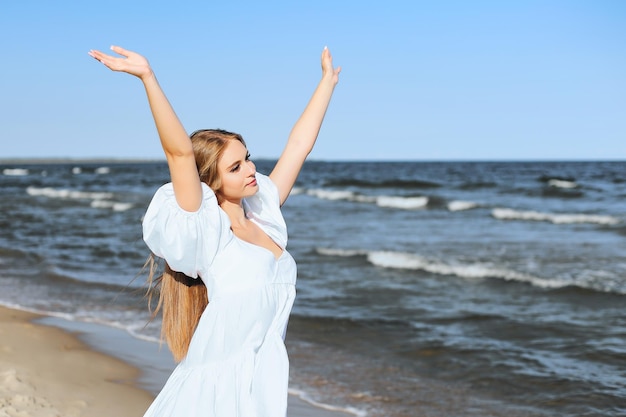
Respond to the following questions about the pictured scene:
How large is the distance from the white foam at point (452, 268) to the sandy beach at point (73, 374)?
6058 mm

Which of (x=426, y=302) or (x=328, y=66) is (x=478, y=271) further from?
(x=328, y=66)

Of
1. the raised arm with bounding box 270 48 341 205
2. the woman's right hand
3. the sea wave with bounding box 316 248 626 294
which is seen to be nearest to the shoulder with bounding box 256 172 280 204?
the raised arm with bounding box 270 48 341 205

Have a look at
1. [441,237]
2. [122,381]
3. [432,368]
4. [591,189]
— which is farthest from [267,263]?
[591,189]

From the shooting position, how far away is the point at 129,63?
2547 mm

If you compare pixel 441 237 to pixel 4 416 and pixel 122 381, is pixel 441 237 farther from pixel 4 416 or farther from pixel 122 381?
pixel 4 416

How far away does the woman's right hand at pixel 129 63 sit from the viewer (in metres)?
2.55

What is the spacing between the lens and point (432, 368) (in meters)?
7.07

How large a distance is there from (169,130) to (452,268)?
1053 cm

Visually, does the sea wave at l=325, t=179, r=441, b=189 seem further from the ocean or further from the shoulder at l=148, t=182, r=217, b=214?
the shoulder at l=148, t=182, r=217, b=214

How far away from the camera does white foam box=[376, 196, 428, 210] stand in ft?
93.0

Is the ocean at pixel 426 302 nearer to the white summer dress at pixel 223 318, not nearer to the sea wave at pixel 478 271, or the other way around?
the sea wave at pixel 478 271

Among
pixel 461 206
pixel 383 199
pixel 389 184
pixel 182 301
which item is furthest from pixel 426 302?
pixel 389 184

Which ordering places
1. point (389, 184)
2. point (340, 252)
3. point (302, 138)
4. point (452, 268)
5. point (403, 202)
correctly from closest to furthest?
1. point (302, 138)
2. point (452, 268)
3. point (340, 252)
4. point (403, 202)
5. point (389, 184)

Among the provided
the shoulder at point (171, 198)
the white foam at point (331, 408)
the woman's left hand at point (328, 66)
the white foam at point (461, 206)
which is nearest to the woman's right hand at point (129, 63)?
the shoulder at point (171, 198)
